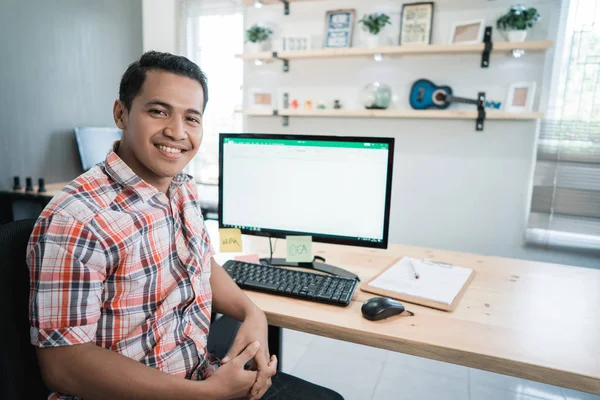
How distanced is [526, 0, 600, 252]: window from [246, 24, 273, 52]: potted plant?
2.00 metres

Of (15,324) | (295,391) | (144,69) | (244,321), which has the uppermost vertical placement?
(144,69)

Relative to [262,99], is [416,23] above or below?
above

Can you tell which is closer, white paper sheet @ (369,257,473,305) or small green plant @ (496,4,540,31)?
white paper sheet @ (369,257,473,305)

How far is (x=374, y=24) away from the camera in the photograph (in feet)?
9.10

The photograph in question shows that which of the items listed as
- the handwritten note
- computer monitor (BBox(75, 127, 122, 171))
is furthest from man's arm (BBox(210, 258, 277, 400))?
computer monitor (BBox(75, 127, 122, 171))

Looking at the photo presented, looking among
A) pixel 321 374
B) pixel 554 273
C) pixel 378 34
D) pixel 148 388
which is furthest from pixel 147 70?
pixel 378 34

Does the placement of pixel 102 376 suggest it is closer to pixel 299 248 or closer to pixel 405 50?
pixel 299 248

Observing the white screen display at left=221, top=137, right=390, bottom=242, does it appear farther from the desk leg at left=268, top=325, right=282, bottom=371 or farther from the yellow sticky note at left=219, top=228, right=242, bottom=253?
the desk leg at left=268, top=325, right=282, bottom=371

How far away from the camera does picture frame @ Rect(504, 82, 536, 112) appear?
2.61 metres

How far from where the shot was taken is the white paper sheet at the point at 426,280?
110 cm

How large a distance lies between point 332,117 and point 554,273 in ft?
6.85

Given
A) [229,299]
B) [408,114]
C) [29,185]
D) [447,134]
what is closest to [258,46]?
[408,114]

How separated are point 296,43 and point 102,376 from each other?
2.84 meters

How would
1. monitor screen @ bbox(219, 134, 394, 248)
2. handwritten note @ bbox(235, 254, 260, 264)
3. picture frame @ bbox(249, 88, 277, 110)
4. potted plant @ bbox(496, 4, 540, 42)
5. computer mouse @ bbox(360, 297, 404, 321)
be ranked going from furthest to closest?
1. picture frame @ bbox(249, 88, 277, 110)
2. potted plant @ bbox(496, 4, 540, 42)
3. handwritten note @ bbox(235, 254, 260, 264)
4. monitor screen @ bbox(219, 134, 394, 248)
5. computer mouse @ bbox(360, 297, 404, 321)
